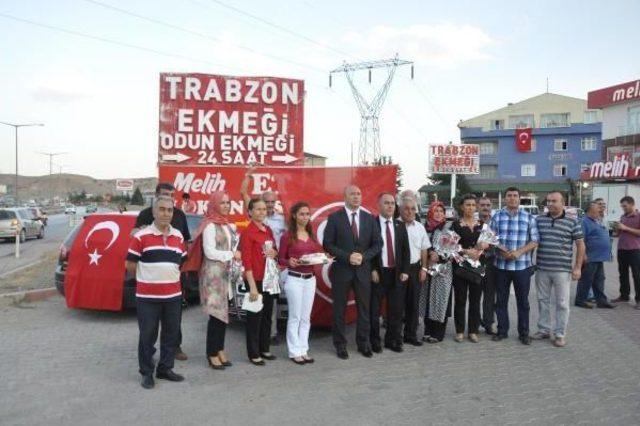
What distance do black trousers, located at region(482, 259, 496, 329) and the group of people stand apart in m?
0.01

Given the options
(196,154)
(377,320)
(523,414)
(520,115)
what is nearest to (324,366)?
(377,320)

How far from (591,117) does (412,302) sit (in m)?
69.4

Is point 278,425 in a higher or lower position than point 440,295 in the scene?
lower

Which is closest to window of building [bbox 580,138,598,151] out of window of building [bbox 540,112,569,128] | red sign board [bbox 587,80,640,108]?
window of building [bbox 540,112,569,128]

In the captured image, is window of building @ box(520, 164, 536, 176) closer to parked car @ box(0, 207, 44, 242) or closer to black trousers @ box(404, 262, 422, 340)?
parked car @ box(0, 207, 44, 242)

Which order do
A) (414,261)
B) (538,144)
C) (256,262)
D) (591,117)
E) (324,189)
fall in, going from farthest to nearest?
(591,117) → (538,144) → (324,189) → (414,261) → (256,262)

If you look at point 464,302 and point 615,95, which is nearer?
point 464,302

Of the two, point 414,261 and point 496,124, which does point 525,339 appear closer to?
point 414,261

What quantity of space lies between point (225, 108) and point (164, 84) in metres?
1.12

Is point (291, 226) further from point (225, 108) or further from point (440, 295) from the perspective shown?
point (225, 108)

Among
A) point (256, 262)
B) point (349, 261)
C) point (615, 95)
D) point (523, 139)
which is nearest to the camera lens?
point (256, 262)

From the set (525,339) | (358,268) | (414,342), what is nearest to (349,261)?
(358,268)

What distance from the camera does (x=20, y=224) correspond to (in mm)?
23328

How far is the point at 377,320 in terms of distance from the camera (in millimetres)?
6367
